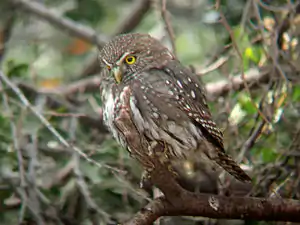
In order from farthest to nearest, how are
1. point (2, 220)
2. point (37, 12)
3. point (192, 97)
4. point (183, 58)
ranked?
point (183, 58)
point (37, 12)
point (2, 220)
point (192, 97)

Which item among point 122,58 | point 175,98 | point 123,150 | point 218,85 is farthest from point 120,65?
point 218,85

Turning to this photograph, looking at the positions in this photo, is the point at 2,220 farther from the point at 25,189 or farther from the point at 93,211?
the point at 93,211

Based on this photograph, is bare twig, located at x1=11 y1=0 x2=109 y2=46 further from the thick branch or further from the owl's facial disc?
the thick branch

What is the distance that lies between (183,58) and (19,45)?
1463 millimetres

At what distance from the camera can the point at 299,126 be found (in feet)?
15.1

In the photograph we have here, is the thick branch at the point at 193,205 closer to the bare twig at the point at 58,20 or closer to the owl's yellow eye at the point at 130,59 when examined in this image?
the owl's yellow eye at the point at 130,59

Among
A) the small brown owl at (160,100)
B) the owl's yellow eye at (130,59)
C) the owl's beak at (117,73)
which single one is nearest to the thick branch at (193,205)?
the small brown owl at (160,100)

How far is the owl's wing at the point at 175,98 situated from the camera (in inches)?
160

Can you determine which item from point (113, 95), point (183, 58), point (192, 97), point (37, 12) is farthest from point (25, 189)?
point (183, 58)

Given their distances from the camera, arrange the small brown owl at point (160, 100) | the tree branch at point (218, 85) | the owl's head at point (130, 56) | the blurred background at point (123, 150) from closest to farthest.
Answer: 1. the small brown owl at point (160, 100)
2. the owl's head at point (130, 56)
3. the blurred background at point (123, 150)
4. the tree branch at point (218, 85)

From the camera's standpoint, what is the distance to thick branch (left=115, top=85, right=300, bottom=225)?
11.3 feet

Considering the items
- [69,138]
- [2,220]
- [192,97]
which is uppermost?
[192,97]

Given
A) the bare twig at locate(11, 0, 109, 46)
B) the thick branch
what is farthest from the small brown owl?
the bare twig at locate(11, 0, 109, 46)

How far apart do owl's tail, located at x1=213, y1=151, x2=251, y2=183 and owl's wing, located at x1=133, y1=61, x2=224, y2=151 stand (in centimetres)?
5
